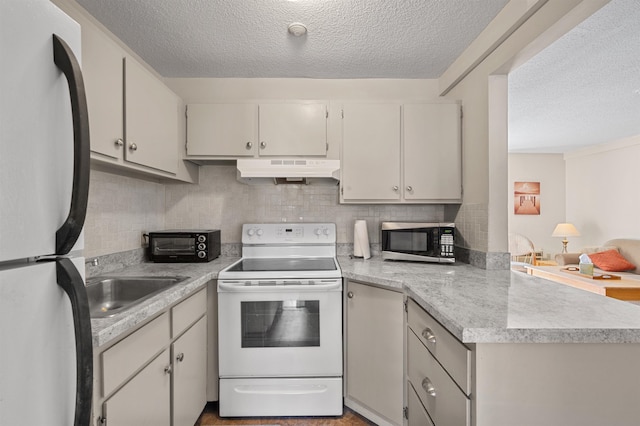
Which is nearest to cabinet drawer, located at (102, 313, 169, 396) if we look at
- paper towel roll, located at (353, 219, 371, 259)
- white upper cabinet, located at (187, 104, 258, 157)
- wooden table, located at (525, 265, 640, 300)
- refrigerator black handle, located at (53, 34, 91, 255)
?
refrigerator black handle, located at (53, 34, 91, 255)

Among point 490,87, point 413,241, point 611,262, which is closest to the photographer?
point 490,87

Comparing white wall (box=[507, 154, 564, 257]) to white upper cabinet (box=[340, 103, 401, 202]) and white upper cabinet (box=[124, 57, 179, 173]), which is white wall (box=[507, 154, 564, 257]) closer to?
white upper cabinet (box=[340, 103, 401, 202])

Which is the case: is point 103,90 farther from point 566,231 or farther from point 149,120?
point 566,231

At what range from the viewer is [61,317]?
0.54 metres

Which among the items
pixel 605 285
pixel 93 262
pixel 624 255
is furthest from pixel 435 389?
pixel 624 255

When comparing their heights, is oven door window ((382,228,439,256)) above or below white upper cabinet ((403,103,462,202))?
below

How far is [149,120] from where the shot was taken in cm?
170

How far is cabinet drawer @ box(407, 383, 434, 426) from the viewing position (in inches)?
50.2

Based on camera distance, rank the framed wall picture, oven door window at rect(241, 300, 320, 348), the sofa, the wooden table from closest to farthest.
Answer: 1. oven door window at rect(241, 300, 320, 348)
2. the wooden table
3. the sofa
4. the framed wall picture

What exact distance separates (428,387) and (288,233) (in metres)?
1.47

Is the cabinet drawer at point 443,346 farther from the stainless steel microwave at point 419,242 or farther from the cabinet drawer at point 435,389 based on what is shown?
the stainless steel microwave at point 419,242

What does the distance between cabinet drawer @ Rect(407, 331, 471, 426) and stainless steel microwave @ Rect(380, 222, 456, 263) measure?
0.67 meters


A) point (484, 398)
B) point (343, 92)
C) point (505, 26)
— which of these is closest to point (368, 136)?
point (343, 92)

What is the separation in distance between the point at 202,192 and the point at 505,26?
2.30 metres
